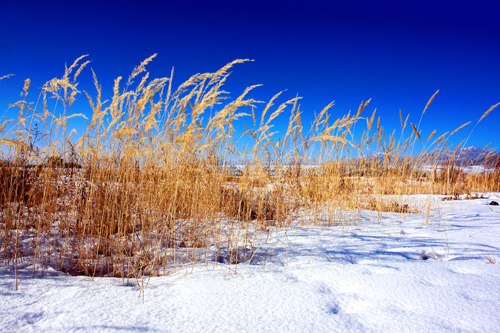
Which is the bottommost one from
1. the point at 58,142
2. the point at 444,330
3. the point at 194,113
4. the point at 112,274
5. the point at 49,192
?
the point at 112,274

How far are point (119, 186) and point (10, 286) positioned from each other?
881 millimetres

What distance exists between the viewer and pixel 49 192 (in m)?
2.00

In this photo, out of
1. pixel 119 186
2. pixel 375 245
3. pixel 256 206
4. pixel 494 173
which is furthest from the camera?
pixel 494 173

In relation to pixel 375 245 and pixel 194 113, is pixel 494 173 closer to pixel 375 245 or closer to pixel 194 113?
pixel 375 245

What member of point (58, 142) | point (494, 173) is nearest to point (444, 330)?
point (58, 142)

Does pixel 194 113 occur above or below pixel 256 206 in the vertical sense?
above

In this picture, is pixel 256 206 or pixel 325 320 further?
pixel 256 206

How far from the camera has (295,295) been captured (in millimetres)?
1025

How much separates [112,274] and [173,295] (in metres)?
0.52

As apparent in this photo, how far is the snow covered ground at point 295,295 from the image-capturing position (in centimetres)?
83

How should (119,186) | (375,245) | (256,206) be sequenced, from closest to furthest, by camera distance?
(375,245)
(119,186)
(256,206)

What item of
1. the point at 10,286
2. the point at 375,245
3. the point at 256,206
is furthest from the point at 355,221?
the point at 10,286

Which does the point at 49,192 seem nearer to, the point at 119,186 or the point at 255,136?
the point at 119,186

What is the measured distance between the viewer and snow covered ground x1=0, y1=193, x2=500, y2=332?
834 mm
